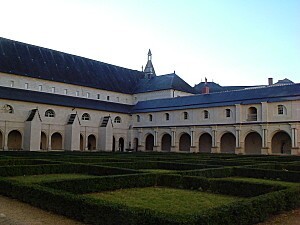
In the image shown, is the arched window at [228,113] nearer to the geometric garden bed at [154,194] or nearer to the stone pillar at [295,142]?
the stone pillar at [295,142]

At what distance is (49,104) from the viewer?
38.1 m

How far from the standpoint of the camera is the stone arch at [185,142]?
4278cm

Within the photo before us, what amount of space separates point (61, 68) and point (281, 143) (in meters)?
29.6

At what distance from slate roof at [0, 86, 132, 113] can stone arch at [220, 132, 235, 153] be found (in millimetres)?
15608

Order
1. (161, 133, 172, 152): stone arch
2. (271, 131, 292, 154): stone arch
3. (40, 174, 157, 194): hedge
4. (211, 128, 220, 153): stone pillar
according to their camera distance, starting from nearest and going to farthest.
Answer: (40, 174, 157, 194): hedge, (271, 131, 292, 154): stone arch, (211, 128, 220, 153): stone pillar, (161, 133, 172, 152): stone arch

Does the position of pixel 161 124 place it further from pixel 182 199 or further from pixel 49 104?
pixel 182 199

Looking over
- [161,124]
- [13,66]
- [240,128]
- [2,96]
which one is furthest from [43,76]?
[240,128]

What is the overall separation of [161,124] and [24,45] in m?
20.8

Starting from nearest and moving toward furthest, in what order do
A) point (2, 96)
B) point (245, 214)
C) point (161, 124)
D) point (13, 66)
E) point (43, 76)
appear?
1. point (245, 214)
2. point (2, 96)
3. point (13, 66)
4. point (43, 76)
5. point (161, 124)

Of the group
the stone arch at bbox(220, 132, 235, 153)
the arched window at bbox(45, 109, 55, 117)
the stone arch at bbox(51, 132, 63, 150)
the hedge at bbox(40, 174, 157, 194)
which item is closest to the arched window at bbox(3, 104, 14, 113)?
the arched window at bbox(45, 109, 55, 117)

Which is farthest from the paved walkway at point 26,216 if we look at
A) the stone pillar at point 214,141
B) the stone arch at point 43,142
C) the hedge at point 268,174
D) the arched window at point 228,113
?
the stone arch at point 43,142

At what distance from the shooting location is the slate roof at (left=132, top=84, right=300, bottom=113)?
3303 centimetres

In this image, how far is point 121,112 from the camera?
1829 inches

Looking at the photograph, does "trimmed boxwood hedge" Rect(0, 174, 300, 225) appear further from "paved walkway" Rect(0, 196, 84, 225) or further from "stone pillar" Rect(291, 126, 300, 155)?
"stone pillar" Rect(291, 126, 300, 155)
